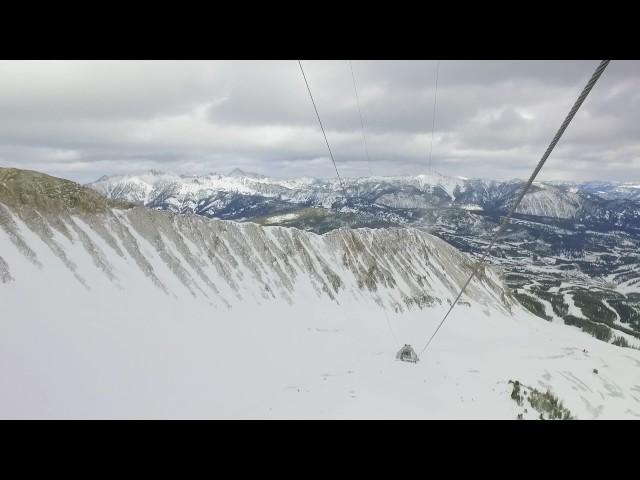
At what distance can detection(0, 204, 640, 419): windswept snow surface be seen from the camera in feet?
88.5

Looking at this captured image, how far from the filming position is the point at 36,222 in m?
42.6

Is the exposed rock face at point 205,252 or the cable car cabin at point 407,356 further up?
the exposed rock face at point 205,252

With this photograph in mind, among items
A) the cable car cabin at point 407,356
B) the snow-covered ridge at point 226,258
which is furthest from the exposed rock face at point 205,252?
the cable car cabin at point 407,356

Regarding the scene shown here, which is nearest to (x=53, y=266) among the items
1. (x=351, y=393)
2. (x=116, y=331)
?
(x=116, y=331)

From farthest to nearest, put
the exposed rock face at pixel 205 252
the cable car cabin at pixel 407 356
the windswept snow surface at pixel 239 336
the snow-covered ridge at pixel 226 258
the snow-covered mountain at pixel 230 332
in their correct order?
the exposed rock face at pixel 205 252
the cable car cabin at pixel 407 356
the snow-covered ridge at pixel 226 258
the snow-covered mountain at pixel 230 332
the windswept snow surface at pixel 239 336

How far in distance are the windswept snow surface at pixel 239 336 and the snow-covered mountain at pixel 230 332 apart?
187 millimetres

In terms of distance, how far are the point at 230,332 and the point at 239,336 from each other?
1.09 m

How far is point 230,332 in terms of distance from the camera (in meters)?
42.9

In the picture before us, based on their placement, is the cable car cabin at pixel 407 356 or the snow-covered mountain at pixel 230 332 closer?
the snow-covered mountain at pixel 230 332

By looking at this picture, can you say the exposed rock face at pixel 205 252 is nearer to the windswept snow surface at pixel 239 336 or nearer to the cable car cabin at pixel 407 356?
the windswept snow surface at pixel 239 336

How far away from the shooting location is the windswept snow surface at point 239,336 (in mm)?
26969

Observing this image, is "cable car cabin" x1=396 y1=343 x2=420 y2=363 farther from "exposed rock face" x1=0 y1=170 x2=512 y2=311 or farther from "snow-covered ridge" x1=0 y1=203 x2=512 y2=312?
"exposed rock face" x1=0 y1=170 x2=512 y2=311

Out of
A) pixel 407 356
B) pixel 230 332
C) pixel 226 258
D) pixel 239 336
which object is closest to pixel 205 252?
pixel 226 258
